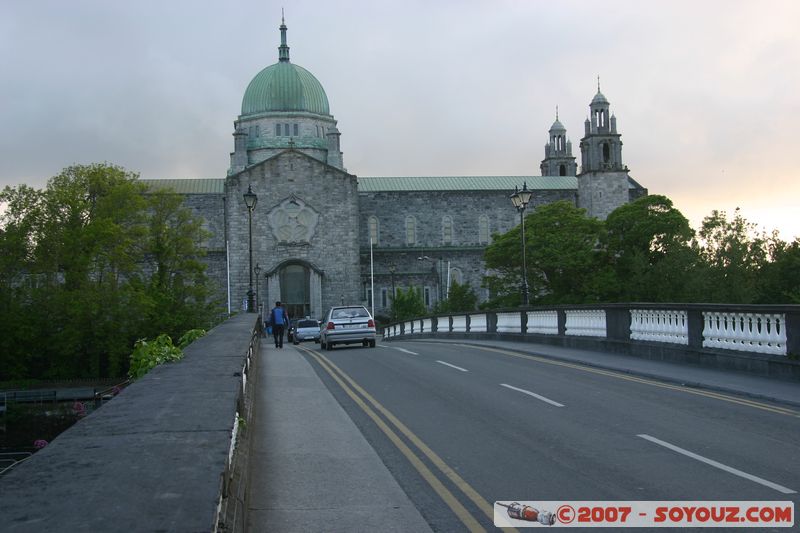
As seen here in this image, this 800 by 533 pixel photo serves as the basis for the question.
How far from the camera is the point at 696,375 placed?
17703mm

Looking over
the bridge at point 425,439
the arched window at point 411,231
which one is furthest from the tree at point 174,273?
the bridge at point 425,439

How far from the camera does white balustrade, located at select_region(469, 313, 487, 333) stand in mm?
Result: 38188

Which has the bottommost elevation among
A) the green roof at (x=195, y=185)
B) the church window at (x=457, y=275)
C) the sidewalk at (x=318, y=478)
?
the sidewalk at (x=318, y=478)

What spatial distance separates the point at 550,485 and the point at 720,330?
11370 millimetres

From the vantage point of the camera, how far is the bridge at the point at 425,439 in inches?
199

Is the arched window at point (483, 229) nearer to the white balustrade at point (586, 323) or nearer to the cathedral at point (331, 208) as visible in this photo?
the cathedral at point (331, 208)

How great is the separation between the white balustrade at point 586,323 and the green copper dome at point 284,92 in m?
77.8

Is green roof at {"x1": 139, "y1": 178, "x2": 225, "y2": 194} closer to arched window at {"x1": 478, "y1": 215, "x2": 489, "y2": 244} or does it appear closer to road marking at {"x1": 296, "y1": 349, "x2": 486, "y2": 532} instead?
arched window at {"x1": 478, "y1": 215, "x2": 489, "y2": 244}

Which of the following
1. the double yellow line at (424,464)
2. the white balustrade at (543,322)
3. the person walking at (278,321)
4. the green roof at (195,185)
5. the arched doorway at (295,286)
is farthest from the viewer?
the green roof at (195,185)

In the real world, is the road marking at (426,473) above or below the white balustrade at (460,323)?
below

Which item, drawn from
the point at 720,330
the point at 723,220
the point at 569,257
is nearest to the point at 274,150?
the point at 569,257

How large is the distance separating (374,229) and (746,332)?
82104mm

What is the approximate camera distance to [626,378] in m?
18.1

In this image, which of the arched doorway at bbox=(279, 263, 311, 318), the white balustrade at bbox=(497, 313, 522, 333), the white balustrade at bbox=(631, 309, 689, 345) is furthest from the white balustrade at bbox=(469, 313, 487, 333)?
the arched doorway at bbox=(279, 263, 311, 318)
